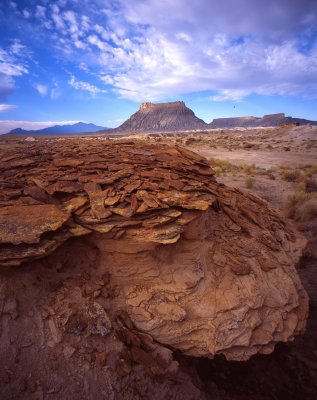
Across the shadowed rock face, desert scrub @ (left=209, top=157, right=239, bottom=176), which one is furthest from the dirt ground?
desert scrub @ (left=209, top=157, right=239, bottom=176)

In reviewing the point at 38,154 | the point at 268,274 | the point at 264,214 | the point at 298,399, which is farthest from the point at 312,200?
the point at 38,154

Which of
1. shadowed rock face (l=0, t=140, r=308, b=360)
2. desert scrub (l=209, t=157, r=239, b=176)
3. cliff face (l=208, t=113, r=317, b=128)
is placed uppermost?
shadowed rock face (l=0, t=140, r=308, b=360)

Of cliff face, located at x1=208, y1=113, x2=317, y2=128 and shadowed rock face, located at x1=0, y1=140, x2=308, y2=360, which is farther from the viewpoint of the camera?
cliff face, located at x1=208, y1=113, x2=317, y2=128

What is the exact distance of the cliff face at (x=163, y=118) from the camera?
118 meters

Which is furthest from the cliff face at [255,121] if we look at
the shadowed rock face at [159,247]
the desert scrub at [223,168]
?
the shadowed rock face at [159,247]

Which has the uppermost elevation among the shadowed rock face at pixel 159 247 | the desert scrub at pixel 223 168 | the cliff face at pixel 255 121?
the shadowed rock face at pixel 159 247

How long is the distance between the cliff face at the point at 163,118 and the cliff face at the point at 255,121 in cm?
1138

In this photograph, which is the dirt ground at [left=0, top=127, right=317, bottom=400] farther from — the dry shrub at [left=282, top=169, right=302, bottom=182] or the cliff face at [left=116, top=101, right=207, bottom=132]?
the cliff face at [left=116, top=101, right=207, bottom=132]

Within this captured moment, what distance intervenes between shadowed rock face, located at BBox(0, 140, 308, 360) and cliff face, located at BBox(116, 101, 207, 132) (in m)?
113

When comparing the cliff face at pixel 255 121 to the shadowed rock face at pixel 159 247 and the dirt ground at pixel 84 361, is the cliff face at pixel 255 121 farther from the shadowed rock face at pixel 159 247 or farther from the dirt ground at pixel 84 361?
the dirt ground at pixel 84 361

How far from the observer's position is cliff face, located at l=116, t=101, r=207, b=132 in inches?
4653

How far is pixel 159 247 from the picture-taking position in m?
4.33

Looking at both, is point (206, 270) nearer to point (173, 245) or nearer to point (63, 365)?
point (173, 245)

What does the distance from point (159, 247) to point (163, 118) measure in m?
125
